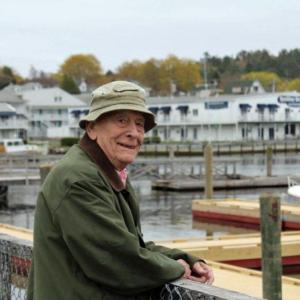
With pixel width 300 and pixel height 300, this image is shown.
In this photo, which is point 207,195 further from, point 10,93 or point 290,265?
point 10,93

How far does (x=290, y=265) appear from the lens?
694 inches

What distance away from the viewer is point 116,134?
3.72 metres

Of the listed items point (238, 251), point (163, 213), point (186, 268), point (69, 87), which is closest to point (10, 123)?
point (69, 87)

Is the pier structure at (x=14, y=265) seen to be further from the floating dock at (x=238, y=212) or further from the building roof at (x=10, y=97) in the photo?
the building roof at (x=10, y=97)

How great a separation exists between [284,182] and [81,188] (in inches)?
1654

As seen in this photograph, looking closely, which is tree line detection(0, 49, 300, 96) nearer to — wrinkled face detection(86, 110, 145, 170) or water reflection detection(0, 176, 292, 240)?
water reflection detection(0, 176, 292, 240)

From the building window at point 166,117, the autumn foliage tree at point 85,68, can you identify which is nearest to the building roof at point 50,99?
the building window at point 166,117

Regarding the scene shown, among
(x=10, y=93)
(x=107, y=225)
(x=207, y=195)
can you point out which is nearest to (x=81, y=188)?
(x=107, y=225)

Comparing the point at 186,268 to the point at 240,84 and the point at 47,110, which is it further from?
the point at 240,84

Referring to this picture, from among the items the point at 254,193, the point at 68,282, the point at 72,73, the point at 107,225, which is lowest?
the point at 254,193

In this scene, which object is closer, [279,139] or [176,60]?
[279,139]

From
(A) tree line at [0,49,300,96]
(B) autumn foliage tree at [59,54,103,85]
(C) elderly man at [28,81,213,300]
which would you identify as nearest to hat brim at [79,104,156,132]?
(C) elderly man at [28,81,213,300]

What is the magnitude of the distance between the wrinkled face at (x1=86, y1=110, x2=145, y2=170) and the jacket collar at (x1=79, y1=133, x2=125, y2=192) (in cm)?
3

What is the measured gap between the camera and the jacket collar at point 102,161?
11.9 feet
